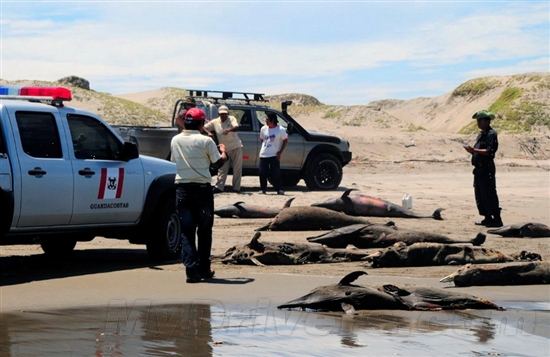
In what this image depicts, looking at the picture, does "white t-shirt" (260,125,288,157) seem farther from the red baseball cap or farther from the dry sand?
the red baseball cap

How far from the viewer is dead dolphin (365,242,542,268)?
38.7 feet

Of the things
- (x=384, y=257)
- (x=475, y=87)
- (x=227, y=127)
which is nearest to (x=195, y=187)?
(x=384, y=257)

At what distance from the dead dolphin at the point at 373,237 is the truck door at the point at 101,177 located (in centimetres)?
245

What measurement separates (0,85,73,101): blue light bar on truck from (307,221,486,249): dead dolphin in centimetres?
369

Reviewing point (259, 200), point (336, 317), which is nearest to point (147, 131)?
point (259, 200)

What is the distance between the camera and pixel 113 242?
47.8 ft

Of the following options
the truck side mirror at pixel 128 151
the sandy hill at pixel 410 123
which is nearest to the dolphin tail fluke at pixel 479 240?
the truck side mirror at pixel 128 151

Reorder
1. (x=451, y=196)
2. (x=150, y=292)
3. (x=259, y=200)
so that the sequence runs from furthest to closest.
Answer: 1. (x=451, y=196)
2. (x=259, y=200)
3. (x=150, y=292)

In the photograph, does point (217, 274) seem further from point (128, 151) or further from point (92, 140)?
point (92, 140)

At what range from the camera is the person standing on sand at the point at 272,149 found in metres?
21.5

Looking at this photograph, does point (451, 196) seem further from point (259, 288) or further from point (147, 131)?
point (259, 288)

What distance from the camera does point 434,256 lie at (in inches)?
472

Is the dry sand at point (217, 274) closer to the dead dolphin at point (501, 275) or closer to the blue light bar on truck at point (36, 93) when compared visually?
the dead dolphin at point (501, 275)

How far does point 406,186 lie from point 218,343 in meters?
18.3
